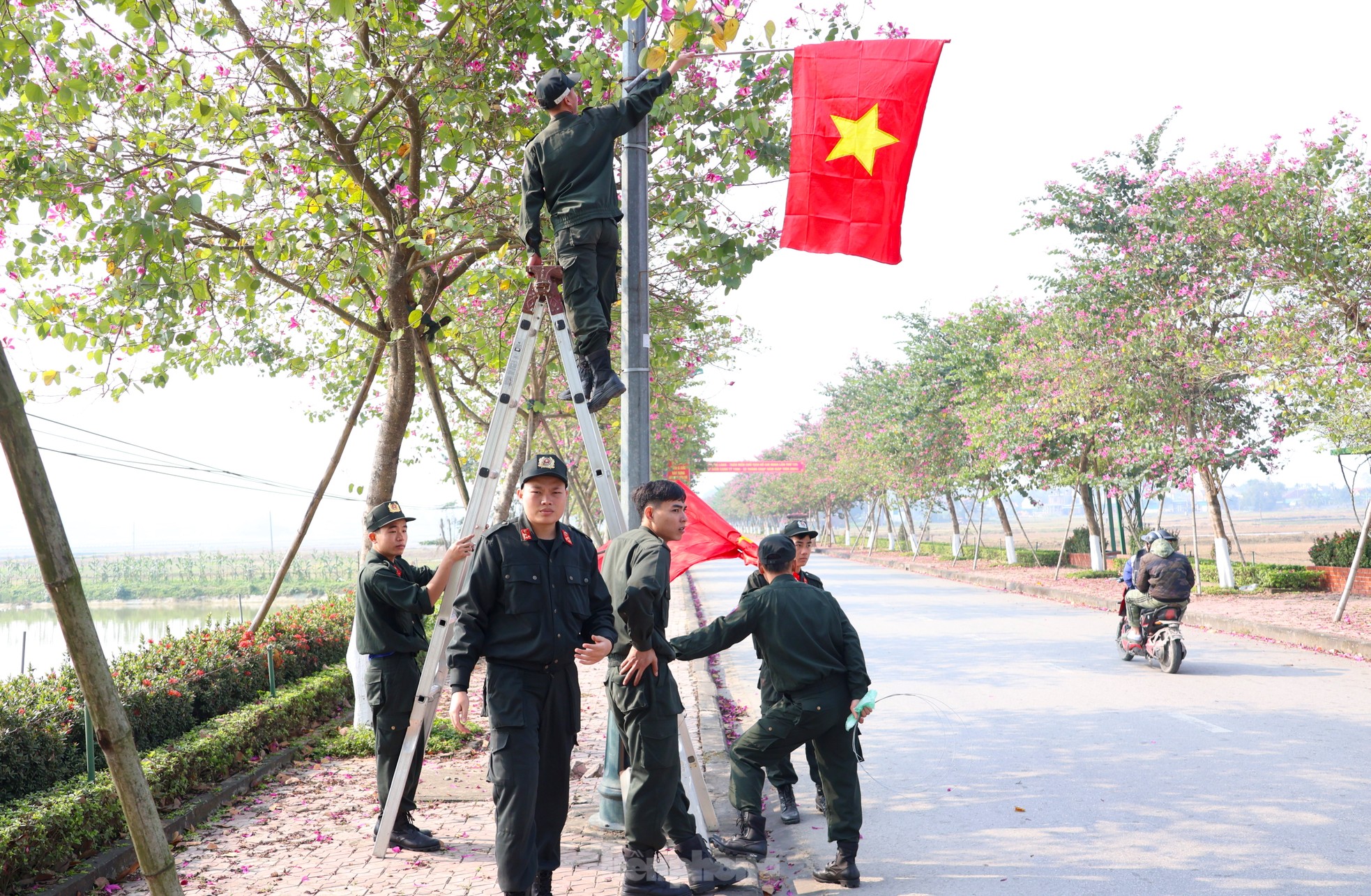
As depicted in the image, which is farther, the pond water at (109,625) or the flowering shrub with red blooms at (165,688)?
the pond water at (109,625)

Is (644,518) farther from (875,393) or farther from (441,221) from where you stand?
(875,393)

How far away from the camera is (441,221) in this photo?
8.81 meters

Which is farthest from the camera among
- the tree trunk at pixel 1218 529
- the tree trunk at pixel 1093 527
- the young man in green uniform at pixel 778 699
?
the tree trunk at pixel 1093 527

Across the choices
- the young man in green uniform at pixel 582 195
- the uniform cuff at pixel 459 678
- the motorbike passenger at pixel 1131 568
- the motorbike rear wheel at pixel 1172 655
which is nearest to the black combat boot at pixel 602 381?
the young man in green uniform at pixel 582 195

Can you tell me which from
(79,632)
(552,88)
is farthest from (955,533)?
(79,632)

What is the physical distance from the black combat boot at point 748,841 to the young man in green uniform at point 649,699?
466 mm

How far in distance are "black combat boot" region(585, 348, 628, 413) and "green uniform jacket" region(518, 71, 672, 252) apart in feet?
1.97

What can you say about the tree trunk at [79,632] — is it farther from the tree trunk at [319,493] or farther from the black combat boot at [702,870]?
the tree trunk at [319,493]

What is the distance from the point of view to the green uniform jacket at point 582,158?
4918mm

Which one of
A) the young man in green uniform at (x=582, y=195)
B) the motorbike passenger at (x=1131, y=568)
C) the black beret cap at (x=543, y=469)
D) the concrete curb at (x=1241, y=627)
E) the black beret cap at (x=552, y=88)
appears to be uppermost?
the black beret cap at (x=552, y=88)

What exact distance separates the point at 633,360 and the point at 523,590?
1846mm

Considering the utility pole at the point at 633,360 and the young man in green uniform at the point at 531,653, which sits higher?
the utility pole at the point at 633,360

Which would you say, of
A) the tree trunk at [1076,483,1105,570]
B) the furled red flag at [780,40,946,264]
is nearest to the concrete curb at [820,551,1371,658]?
the tree trunk at [1076,483,1105,570]

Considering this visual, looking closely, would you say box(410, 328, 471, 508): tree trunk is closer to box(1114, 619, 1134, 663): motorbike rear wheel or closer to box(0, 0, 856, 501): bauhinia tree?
box(0, 0, 856, 501): bauhinia tree
